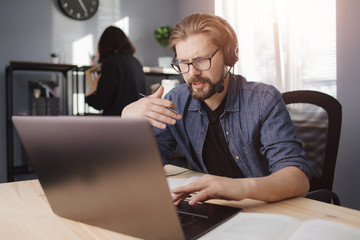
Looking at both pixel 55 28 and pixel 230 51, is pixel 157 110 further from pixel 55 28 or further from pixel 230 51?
pixel 55 28

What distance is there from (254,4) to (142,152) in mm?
2634

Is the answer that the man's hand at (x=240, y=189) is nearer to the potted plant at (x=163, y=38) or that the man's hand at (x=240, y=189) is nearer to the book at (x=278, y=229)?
the book at (x=278, y=229)

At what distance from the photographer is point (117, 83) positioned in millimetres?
2436

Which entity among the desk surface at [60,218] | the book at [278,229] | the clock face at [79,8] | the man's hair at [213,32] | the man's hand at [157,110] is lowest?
the desk surface at [60,218]

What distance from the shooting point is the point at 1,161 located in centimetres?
313

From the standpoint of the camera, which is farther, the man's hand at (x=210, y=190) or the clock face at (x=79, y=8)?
the clock face at (x=79, y=8)

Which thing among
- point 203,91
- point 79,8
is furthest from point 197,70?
point 79,8

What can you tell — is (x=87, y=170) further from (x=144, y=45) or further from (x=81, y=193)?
(x=144, y=45)

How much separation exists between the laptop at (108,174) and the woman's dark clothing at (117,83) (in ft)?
6.02

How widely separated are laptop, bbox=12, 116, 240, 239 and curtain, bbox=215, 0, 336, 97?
1.87 metres

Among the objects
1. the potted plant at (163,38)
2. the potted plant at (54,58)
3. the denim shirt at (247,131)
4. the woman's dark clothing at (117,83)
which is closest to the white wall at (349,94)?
the denim shirt at (247,131)

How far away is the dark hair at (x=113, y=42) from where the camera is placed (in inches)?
95.4

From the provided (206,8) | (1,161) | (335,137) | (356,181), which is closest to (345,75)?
(356,181)

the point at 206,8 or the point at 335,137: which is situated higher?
the point at 206,8
